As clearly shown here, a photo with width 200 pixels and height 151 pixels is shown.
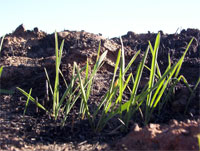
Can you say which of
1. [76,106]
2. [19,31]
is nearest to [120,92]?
[76,106]

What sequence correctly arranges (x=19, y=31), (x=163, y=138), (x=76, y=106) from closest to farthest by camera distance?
(x=163, y=138)
(x=76, y=106)
(x=19, y=31)

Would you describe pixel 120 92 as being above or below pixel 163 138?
above

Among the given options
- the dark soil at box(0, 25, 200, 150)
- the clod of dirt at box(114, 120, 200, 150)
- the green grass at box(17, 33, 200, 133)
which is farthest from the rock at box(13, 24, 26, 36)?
the clod of dirt at box(114, 120, 200, 150)

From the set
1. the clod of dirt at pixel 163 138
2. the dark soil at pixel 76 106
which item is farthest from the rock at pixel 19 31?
the clod of dirt at pixel 163 138

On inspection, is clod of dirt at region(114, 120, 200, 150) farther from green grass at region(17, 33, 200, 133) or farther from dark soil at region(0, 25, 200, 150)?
green grass at region(17, 33, 200, 133)

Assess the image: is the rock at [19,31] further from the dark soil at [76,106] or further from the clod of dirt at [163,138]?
the clod of dirt at [163,138]

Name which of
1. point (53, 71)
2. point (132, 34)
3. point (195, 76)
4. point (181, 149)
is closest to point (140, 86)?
point (195, 76)

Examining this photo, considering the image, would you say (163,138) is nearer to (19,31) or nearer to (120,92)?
(120,92)

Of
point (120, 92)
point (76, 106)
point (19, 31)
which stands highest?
point (19, 31)

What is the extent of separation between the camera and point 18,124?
197 cm

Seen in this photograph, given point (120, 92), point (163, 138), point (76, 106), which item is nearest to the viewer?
point (163, 138)

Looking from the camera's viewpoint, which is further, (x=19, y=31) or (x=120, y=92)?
(x=19, y=31)

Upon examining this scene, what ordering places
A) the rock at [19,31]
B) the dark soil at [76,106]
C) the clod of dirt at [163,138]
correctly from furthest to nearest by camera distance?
the rock at [19,31] → the dark soil at [76,106] → the clod of dirt at [163,138]

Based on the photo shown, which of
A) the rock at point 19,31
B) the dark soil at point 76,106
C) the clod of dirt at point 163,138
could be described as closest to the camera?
the clod of dirt at point 163,138
